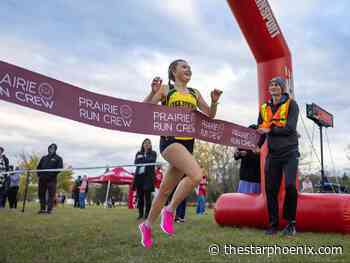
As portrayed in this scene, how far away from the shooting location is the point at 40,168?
382 inches

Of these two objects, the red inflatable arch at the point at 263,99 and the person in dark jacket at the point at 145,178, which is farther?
the person in dark jacket at the point at 145,178

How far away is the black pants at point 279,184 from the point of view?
15.5 feet

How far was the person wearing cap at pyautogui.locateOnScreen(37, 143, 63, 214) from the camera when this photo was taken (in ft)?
30.9

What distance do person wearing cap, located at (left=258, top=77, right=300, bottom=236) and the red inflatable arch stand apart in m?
0.36

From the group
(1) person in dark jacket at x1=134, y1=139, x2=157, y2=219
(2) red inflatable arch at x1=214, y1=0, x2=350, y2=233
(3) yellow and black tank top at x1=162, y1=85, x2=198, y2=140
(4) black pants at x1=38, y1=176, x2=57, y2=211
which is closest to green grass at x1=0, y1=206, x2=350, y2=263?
(2) red inflatable arch at x1=214, y1=0, x2=350, y2=233

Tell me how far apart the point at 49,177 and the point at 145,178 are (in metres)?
2.89

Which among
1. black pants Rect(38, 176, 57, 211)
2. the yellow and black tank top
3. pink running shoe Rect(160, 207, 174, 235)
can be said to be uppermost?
the yellow and black tank top

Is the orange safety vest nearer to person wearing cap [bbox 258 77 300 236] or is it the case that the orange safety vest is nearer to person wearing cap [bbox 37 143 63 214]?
person wearing cap [bbox 258 77 300 236]

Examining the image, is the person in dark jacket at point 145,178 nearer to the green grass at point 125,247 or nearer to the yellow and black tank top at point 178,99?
the green grass at point 125,247

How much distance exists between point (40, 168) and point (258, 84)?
6.18 meters

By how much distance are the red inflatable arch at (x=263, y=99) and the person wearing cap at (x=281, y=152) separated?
14.1 inches

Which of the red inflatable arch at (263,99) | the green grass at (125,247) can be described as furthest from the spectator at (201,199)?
the green grass at (125,247)

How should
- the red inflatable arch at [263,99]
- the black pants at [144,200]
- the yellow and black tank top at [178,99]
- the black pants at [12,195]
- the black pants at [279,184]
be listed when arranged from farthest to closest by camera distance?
the black pants at [12,195], the black pants at [144,200], the red inflatable arch at [263,99], the black pants at [279,184], the yellow and black tank top at [178,99]

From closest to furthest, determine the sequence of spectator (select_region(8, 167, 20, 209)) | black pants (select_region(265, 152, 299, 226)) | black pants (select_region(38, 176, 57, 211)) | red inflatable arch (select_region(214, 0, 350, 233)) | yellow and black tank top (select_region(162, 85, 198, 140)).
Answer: yellow and black tank top (select_region(162, 85, 198, 140)) → black pants (select_region(265, 152, 299, 226)) → red inflatable arch (select_region(214, 0, 350, 233)) → black pants (select_region(38, 176, 57, 211)) → spectator (select_region(8, 167, 20, 209))
